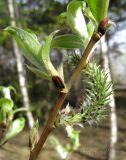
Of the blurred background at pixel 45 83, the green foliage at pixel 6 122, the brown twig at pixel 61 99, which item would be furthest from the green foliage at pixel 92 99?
the blurred background at pixel 45 83

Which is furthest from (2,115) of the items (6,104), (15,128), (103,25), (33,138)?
(103,25)

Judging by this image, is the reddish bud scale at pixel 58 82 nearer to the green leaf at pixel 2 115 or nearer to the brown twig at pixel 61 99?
the brown twig at pixel 61 99

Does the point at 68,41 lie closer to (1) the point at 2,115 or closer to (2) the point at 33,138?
(2) the point at 33,138

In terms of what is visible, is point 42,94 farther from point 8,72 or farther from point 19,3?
point 19,3

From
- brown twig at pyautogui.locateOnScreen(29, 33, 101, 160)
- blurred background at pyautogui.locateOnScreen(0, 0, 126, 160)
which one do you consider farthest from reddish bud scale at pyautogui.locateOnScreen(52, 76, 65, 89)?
blurred background at pyautogui.locateOnScreen(0, 0, 126, 160)

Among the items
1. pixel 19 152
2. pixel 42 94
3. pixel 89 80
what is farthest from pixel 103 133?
pixel 89 80

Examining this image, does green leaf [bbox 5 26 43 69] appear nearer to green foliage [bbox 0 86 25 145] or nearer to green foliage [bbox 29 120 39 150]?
green foliage [bbox 29 120 39 150]
